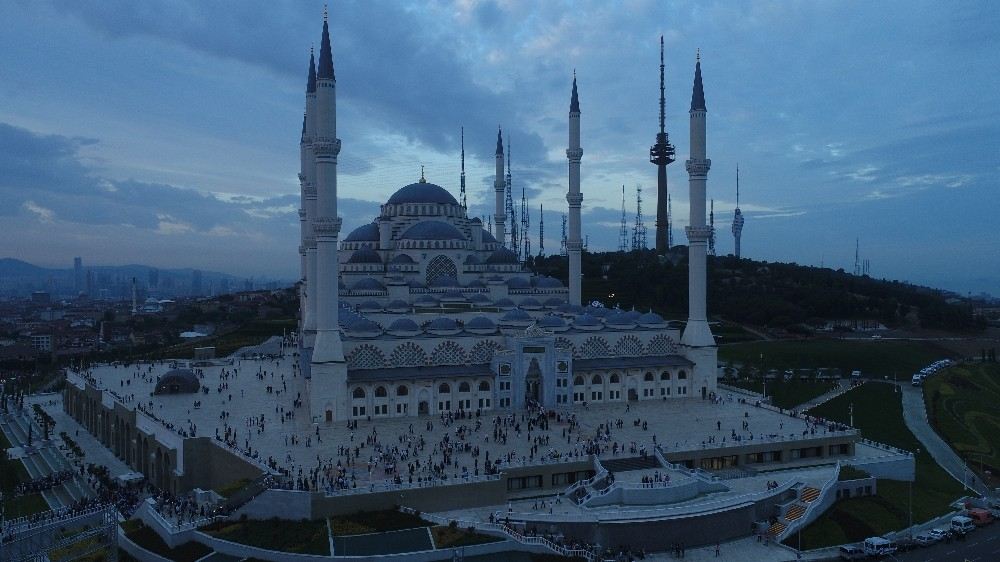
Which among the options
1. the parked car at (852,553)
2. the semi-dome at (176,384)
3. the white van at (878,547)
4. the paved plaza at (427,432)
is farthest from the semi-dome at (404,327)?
the white van at (878,547)

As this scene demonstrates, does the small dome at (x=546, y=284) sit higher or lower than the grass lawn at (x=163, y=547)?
higher

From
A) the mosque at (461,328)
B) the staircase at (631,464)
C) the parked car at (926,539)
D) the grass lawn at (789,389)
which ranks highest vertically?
the mosque at (461,328)

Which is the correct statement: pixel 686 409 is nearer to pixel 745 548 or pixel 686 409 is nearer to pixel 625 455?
pixel 625 455

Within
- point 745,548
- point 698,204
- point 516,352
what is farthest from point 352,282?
point 745,548

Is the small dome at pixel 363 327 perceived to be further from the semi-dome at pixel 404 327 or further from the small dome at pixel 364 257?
the small dome at pixel 364 257

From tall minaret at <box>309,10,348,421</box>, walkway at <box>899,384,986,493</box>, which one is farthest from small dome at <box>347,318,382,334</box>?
walkway at <box>899,384,986,493</box>

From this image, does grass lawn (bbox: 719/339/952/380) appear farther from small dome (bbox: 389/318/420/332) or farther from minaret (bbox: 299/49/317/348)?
minaret (bbox: 299/49/317/348)
